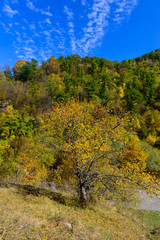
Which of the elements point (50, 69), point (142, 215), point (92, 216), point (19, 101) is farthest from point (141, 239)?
point (50, 69)

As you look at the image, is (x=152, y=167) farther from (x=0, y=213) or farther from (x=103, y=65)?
(x=103, y=65)

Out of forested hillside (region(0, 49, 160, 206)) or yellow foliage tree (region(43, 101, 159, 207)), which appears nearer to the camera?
yellow foliage tree (region(43, 101, 159, 207))

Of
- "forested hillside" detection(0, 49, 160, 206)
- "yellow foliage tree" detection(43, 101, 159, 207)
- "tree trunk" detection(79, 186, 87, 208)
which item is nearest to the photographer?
"yellow foliage tree" detection(43, 101, 159, 207)

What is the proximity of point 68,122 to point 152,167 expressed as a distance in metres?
21.3

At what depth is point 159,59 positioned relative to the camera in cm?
8394

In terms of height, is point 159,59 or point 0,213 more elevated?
point 159,59

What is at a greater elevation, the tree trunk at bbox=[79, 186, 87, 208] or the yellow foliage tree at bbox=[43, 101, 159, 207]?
the yellow foliage tree at bbox=[43, 101, 159, 207]

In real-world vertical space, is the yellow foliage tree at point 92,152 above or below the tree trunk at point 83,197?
above

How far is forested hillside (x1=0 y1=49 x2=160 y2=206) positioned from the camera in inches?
351

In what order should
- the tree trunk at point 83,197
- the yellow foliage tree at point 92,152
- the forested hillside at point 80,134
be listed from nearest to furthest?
the yellow foliage tree at point 92,152, the forested hillside at point 80,134, the tree trunk at point 83,197

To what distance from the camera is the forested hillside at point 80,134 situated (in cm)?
891

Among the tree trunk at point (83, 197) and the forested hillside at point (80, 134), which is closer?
the forested hillside at point (80, 134)

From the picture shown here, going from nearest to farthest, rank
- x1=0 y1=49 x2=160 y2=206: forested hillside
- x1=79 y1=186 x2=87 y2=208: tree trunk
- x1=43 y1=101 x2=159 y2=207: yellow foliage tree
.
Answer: x1=43 y1=101 x2=159 y2=207: yellow foliage tree → x1=0 y1=49 x2=160 y2=206: forested hillside → x1=79 y1=186 x2=87 y2=208: tree trunk

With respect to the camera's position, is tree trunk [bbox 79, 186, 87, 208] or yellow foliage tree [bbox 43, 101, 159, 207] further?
tree trunk [bbox 79, 186, 87, 208]
